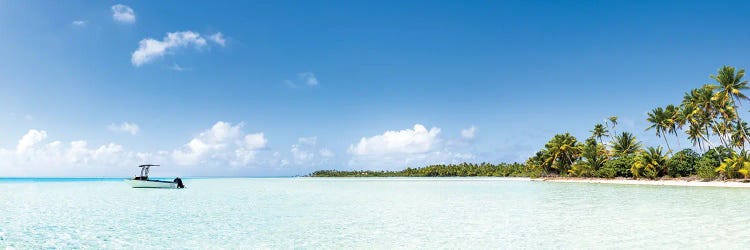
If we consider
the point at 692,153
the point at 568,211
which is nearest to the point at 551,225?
the point at 568,211

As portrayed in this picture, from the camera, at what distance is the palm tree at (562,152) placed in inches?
2894

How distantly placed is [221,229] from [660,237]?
41.6 ft

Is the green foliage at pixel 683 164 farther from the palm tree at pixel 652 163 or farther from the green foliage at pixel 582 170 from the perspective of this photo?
the green foliage at pixel 582 170

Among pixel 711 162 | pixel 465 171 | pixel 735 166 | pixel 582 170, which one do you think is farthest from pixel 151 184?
pixel 465 171

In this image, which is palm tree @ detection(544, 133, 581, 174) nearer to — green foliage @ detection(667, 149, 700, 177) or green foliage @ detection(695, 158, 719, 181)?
green foliage @ detection(667, 149, 700, 177)

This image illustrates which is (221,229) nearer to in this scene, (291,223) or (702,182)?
(291,223)

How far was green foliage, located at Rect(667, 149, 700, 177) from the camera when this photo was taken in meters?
53.2

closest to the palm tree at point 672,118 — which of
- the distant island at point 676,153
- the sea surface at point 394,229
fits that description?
the distant island at point 676,153

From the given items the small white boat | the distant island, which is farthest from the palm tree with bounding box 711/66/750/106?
the small white boat

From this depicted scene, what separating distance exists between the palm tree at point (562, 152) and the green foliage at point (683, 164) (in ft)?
62.0

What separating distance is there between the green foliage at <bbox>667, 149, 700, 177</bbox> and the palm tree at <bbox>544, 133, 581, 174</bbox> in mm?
18911

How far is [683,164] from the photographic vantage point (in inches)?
2093

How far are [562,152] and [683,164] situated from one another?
22198 millimetres

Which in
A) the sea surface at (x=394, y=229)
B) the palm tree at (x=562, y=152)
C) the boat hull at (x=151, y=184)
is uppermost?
the palm tree at (x=562, y=152)
